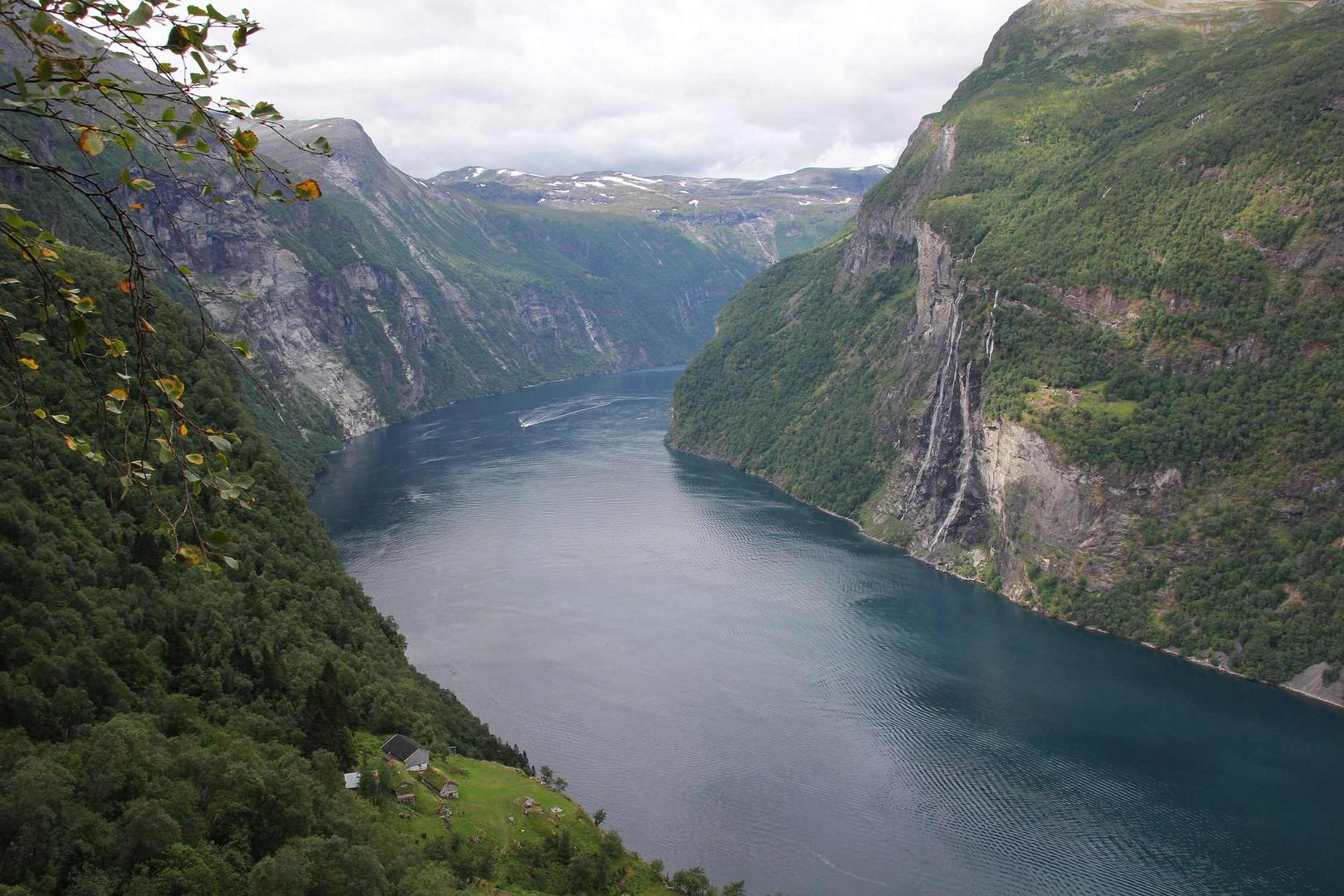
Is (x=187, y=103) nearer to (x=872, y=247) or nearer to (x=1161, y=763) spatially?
(x=1161, y=763)

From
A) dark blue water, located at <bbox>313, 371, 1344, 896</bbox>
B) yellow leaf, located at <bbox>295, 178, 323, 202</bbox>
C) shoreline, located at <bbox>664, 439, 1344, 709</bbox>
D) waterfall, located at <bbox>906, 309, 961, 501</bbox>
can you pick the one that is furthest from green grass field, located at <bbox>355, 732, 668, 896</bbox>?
waterfall, located at <bbox>906, 309, 961, 501</bbox>

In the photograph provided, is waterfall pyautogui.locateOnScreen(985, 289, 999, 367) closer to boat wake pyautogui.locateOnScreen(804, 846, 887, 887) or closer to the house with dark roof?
boat wake pyautogui.locateOnScreen(804, 846, 887, 887)

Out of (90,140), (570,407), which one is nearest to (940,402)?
(570,407)

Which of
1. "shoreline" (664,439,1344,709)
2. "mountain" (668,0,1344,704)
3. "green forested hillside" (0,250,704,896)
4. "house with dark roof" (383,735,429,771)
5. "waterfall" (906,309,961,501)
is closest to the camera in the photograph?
"green forested hillside" (0,250,704,896)

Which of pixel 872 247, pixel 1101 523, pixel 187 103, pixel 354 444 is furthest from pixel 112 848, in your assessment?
pixel 354 444

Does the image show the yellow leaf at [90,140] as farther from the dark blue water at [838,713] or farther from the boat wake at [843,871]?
the boat wake at [843,871]

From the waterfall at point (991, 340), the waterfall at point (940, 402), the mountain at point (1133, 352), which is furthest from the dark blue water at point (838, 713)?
the waterfall at point (991, 340)
